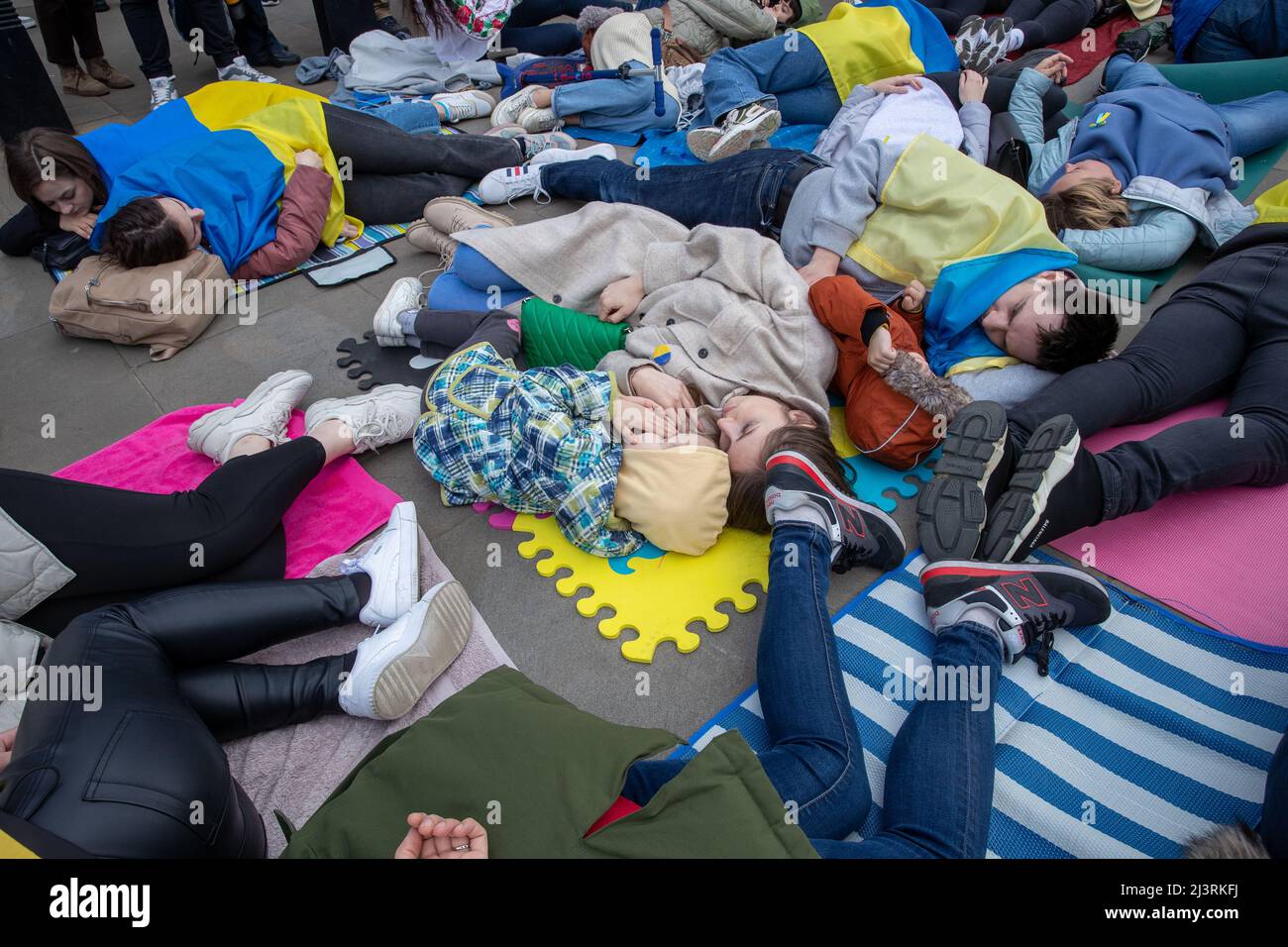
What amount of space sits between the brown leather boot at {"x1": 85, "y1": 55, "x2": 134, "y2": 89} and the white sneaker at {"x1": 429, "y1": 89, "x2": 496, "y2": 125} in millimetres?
2566

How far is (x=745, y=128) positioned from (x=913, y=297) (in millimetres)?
1498

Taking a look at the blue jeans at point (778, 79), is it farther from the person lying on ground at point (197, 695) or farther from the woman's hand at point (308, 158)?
the person lying on ground at point (197, 695)

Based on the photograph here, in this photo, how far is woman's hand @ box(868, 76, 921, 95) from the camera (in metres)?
3.76

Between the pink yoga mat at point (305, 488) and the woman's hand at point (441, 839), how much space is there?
1.40 meters

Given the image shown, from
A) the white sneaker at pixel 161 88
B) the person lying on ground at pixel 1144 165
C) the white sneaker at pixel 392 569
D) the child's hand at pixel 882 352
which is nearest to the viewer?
the white sneaker at pixel 392 569

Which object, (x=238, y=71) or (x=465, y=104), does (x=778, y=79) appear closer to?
(x=465, y=104)

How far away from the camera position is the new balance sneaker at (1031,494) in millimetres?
Answer: 2207

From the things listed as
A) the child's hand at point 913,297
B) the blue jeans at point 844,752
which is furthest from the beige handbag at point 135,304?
the child's hand at point 913,297

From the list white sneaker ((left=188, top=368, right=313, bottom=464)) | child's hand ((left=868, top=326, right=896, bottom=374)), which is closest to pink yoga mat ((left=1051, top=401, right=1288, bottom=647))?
child's hand ((left=868, top=326, right=896, bottom=374))

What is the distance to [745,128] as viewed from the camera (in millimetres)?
3789

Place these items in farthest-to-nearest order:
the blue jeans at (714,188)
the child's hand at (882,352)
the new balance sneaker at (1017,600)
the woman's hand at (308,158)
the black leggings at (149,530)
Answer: the woman's hand at (308,158), the blue jeans at (714,188), the child's hand at (882,352), the new balance sneaker at (1017,600), the black leggings at (149,530)

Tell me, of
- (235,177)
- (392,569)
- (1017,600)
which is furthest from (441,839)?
(235,177)

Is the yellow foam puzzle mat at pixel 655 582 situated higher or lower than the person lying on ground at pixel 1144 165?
lower

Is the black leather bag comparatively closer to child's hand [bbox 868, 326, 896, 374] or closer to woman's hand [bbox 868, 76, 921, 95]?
woman's hand [bbox 868, 76, 921, 95]
